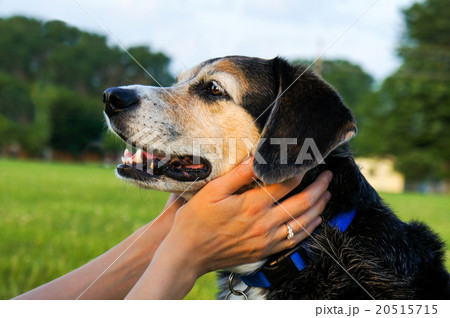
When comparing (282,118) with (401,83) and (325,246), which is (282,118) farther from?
(401,83)

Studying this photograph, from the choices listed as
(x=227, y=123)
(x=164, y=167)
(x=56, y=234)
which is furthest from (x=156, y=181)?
(x=56, y=234)

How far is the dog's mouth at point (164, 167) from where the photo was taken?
294 centimetres

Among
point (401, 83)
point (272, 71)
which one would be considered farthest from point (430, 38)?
point (272, 71)

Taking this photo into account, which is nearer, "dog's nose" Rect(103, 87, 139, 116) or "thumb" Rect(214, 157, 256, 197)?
"thumb" Rect(214, 157, 256, 197)

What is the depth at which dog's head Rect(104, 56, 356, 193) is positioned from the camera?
8.71 ft

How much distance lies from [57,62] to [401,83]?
37352 millimetres

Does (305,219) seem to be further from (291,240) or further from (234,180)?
(234,180)

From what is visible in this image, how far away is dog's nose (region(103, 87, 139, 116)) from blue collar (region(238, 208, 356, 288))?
143cm

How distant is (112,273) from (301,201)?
149 cm

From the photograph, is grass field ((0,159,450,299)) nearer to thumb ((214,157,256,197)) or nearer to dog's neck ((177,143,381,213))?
dog's neck ((177,143,381,213))

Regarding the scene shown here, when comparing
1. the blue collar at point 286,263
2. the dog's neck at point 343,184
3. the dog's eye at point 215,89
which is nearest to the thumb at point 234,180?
the dog's neck at point 343,184

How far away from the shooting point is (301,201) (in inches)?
99.3

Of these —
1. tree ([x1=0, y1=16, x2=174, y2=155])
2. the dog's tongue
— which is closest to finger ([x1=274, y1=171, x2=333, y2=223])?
the dog's tongue

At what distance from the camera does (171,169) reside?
2.97 metres
